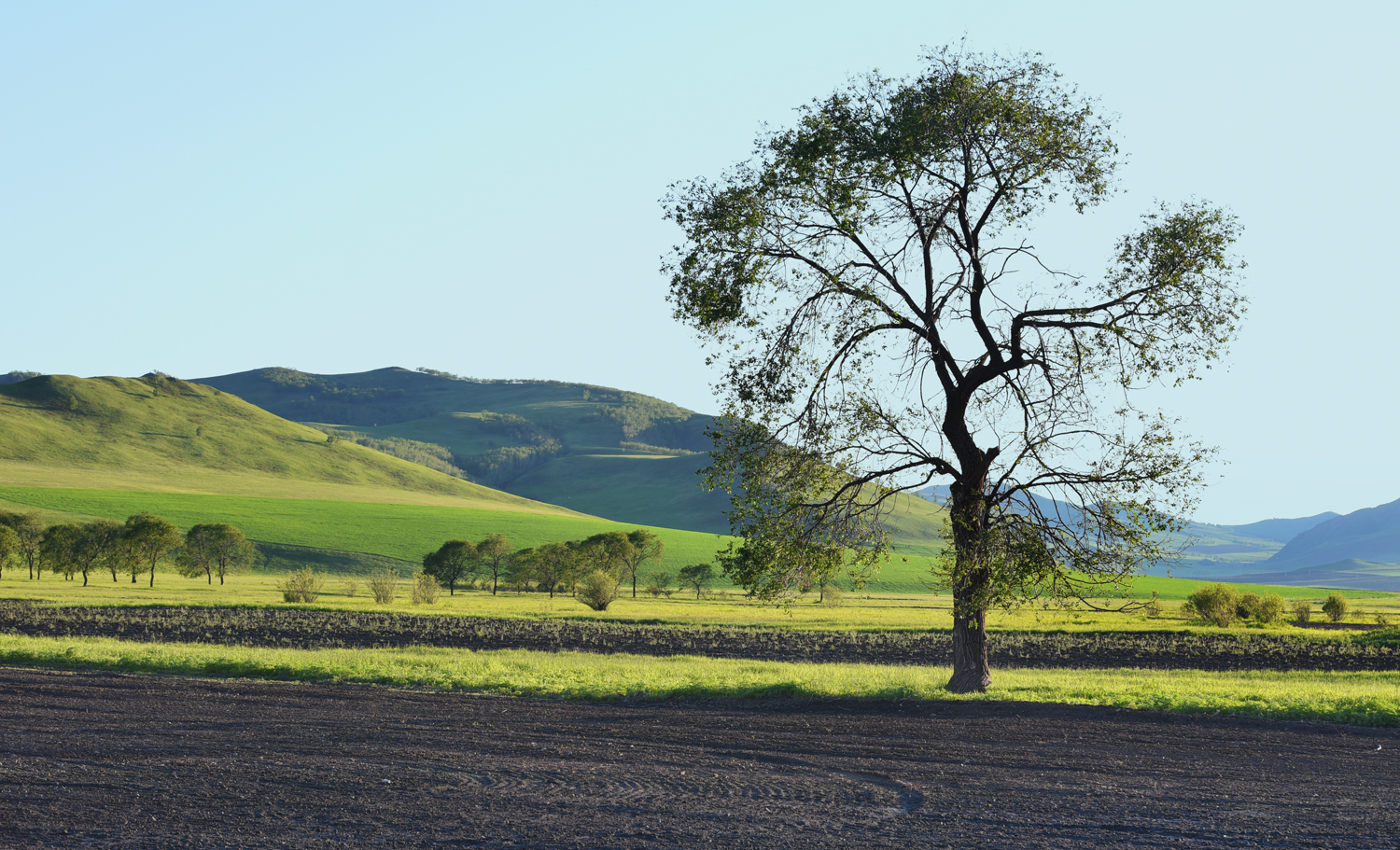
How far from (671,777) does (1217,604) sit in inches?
2418

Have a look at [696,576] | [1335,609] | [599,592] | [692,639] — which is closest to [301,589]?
[599,592]

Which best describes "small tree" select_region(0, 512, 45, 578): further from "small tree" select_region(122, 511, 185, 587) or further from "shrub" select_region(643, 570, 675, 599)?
"shrub" select_region(643, 570, 675, 599)

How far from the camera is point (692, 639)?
42281mm

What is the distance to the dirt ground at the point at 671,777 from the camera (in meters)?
8.57

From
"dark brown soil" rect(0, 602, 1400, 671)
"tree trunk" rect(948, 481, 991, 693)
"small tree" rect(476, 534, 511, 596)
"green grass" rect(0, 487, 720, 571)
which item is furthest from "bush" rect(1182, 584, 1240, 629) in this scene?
"green grass" rect(0, 487, 720, 571)

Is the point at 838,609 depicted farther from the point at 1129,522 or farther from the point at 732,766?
the point at 732,766

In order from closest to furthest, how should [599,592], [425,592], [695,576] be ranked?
[599,592] → [425,592] → [695,576]

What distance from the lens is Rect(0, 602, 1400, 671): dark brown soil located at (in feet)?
117

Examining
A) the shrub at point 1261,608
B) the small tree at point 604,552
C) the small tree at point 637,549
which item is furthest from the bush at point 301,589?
the shrub at point 1261,608

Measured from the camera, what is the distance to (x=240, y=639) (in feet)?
116

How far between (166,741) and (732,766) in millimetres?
7685

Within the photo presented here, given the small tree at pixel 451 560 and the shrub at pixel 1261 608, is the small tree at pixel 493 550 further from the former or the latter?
the shrub at pixel 1261 608

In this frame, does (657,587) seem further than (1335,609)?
Yes

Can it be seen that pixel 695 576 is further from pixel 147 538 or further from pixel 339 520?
pixel 339 520
